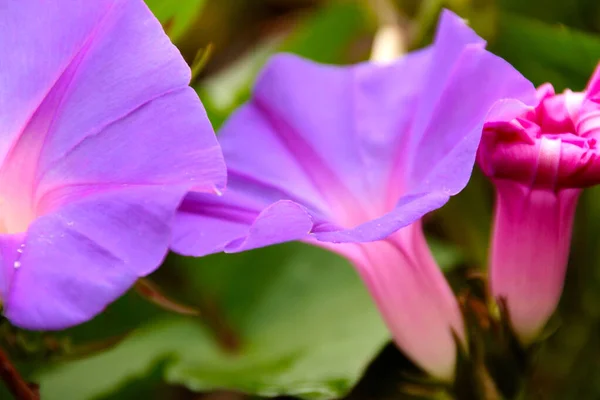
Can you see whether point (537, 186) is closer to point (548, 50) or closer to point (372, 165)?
point (372, 165)

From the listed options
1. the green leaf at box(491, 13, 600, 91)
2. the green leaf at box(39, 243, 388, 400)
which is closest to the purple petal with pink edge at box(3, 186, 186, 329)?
the green leaf at box(39, 243, 388, 400)

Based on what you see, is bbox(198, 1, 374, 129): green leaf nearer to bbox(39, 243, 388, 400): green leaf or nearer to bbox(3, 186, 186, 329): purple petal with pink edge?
bbox(39, 243, 388, 400): green leaf

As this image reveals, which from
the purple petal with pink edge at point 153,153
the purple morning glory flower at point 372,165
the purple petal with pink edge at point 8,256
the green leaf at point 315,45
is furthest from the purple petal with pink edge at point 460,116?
the green leaf at point 315,45

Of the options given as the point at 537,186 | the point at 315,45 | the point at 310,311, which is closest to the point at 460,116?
the point at 537,186

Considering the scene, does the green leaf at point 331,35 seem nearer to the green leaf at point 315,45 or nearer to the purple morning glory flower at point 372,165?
the green leaf at point 315,45

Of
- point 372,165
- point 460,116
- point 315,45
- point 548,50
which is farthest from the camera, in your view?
point 315,45

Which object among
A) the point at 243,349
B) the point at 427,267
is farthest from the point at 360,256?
the point at 243,349

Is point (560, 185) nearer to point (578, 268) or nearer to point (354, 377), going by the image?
point (354, 377)
